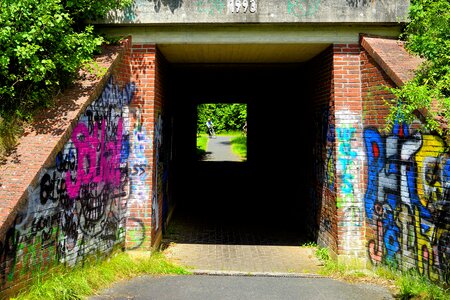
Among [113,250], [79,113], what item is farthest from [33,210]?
[113,250]

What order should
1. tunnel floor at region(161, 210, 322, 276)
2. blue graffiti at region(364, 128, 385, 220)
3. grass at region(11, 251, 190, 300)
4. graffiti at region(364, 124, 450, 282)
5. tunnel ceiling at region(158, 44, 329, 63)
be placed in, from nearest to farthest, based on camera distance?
grass at region(11, 251, 190, 300) → graffiti at region(364, 124, 450, 282) → blue graffiti at region(364, 128, 385, 220) → tunnel floor at region(161, 210, 322, 276) → tunnel ceiling at region(158, 44, 329, 63)

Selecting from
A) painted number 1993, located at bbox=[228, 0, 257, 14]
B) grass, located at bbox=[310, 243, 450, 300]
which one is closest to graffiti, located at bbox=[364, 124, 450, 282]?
grass, located at bbox=[310, 243, 450, 300]

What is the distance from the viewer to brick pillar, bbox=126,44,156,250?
20.9 ft

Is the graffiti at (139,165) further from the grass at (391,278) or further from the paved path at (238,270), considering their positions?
the grass at (391,278)

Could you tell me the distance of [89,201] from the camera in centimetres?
539

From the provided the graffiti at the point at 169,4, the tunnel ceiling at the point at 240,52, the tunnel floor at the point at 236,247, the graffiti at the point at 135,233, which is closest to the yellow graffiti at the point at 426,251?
the tunnel floor at the point at 236,247

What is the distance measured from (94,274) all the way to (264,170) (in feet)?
35.5

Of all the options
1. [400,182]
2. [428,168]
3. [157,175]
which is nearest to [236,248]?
[157,175]

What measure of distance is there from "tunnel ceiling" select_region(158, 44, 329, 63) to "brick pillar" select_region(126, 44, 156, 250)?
479 mm

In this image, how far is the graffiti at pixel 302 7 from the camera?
616 centimetres

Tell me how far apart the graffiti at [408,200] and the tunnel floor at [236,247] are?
1382 mm

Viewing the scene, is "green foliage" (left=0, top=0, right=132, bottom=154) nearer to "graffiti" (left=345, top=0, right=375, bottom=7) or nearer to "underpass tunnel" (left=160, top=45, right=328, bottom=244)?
"underpass tunnel" (left=160, top=45, right=328, bottom=244)

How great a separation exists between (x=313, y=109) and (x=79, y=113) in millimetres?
Result: 4661

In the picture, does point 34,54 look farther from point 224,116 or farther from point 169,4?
point 224,116
